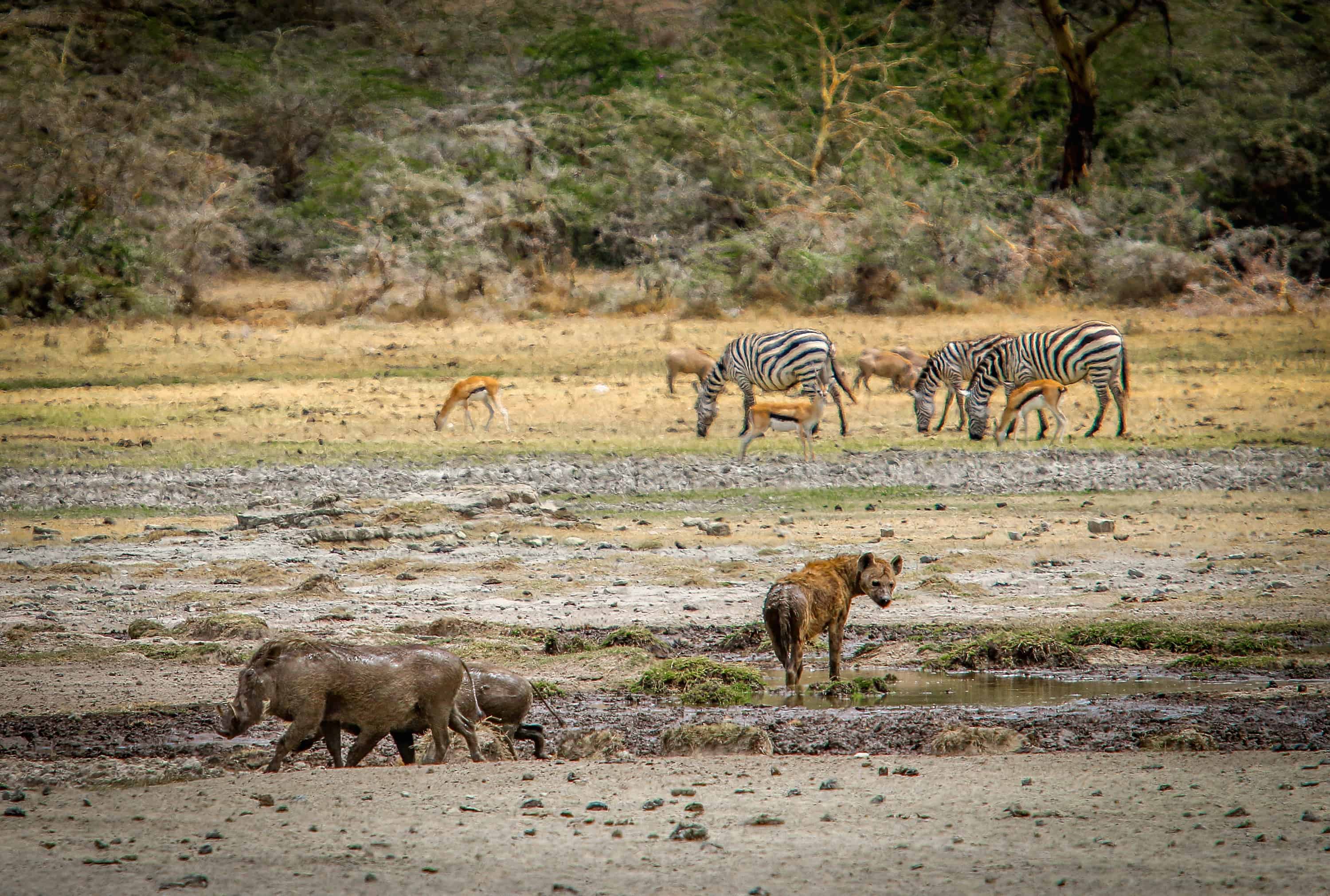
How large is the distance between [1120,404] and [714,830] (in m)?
17.4

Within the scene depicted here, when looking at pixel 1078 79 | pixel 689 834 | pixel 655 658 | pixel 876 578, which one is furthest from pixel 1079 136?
pixel 689 834

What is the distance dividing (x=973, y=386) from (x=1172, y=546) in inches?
334

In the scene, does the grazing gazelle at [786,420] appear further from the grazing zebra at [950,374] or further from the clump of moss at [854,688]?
the clump of moss at [854,688]

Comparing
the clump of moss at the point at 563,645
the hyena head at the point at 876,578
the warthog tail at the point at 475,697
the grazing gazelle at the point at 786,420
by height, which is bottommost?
the clump of moss at the point at 563,645

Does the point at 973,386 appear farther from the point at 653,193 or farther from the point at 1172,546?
the point at 653,193

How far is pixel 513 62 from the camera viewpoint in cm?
5194

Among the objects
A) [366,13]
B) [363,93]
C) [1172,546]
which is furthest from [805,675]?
[366,13]

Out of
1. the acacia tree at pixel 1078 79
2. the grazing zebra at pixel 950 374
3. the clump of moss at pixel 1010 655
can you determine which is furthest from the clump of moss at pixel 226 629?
the acacia tree at pixel 1078 79

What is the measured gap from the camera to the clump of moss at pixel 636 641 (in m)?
10.7

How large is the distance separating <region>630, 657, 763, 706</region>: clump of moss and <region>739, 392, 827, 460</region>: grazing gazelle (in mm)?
10483

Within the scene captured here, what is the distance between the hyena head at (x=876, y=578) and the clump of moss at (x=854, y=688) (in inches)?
20.3

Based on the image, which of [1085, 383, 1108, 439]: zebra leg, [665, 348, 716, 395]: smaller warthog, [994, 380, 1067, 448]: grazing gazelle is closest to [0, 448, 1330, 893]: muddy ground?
[994, 380, 1067, 448]: grazing gazelle

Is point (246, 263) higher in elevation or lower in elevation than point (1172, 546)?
higher

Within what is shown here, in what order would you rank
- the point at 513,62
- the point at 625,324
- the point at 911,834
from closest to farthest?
1. the point at 911,834
2. the point at 625,324
3. the point at 513,62
